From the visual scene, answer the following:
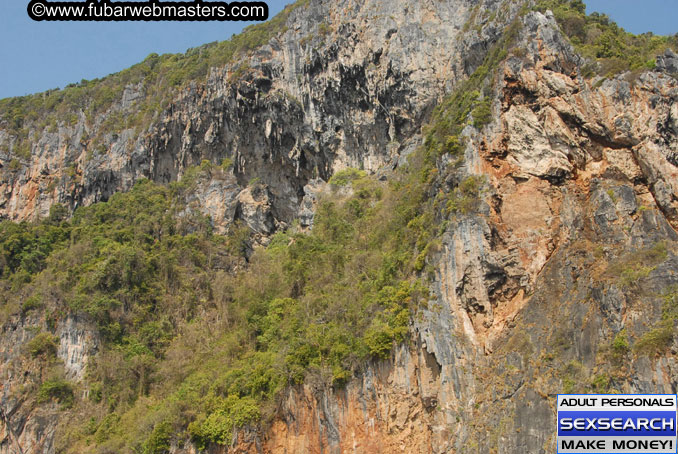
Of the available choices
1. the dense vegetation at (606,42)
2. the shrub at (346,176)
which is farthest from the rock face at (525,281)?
the shrub at (346,176)

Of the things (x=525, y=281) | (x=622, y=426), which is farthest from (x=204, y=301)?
(x=622, y=426)

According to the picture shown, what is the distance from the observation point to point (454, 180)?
24484 millimetres

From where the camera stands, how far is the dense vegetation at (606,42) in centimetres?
2491

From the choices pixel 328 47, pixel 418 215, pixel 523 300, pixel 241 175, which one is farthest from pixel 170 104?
pixel 523 300

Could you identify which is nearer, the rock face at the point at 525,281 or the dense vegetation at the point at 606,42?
the rock face at the point at 525,281

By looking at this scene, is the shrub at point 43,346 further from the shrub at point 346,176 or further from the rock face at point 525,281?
the shrub at point 346,176

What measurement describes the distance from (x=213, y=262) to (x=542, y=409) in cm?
2172

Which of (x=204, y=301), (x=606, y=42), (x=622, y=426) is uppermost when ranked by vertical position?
(x=606, y=42)

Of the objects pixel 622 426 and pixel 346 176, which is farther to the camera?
pixel 346 176

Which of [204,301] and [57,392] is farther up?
[204,301]

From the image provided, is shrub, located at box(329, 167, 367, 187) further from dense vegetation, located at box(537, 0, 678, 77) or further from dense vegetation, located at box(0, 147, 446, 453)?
dense vegetation, located at box(537, 0, 678, 77)

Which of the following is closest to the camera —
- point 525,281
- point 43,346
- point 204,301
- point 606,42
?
point 525,281

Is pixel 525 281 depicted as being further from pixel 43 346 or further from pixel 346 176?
pixel 43 346

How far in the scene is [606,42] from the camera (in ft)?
85.4
